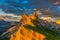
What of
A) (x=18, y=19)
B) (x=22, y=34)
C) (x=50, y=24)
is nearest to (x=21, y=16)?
(x=18, y=19)

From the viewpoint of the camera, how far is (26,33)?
20.1 ft

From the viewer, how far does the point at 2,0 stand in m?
6.16

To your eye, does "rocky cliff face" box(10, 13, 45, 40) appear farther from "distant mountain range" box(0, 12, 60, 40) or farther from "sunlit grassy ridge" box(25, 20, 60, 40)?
"sunlit grassy ridge" box(25, 20, 60, 40)

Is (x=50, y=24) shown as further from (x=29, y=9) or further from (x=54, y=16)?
(x=29, y=9)

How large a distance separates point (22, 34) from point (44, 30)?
2.33 ft

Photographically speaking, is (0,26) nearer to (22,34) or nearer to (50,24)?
(22,34)

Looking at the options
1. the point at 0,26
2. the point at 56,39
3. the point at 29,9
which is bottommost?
the point at 56,39

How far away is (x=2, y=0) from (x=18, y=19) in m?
0.77

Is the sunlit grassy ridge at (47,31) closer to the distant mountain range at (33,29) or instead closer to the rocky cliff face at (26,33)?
the distant mountain range at (33,29)

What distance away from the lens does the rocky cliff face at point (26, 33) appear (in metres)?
6.07

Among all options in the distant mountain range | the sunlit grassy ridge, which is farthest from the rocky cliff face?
the sunlit grassy ridge

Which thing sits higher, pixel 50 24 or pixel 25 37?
pixel 50 24

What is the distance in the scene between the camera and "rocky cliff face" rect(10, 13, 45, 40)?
19.9ft

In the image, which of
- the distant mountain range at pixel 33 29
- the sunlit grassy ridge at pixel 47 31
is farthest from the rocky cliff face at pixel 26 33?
the sunlit grassy ridge at pixel 47 31
